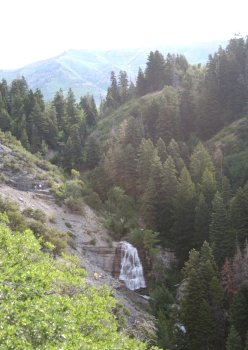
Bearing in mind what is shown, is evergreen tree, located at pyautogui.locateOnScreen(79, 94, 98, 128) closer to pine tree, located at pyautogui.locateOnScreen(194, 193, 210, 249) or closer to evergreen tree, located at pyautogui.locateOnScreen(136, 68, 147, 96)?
evergreen tree, located at pyautogui.locateOnScreen(136, 68, 147, 96)

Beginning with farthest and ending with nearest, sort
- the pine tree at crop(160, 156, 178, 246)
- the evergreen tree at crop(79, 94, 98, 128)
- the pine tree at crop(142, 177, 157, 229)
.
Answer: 1. the evergreen tree at crop(79, 94, 98, 128)
2. the pine tree at crop(160, 156, 178, 246)
3. the pine tree at crop(142, 177, 157, 229)

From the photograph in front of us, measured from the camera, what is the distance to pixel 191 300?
146 ft

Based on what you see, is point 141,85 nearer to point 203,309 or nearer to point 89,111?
point 89,111

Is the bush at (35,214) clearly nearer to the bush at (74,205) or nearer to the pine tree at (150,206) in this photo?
the bush at (74,205)

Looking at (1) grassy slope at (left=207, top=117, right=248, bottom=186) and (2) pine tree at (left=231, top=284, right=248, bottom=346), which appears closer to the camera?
(2) pine tree at (left=231, top=284, right=248, bottom=346)

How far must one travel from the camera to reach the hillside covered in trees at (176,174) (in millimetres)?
44906

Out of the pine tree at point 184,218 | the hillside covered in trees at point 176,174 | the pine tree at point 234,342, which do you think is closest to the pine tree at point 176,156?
the hillside covered in trees at point 176,174

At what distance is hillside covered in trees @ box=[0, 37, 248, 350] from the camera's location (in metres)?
44.9

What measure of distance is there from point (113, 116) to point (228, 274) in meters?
77.2

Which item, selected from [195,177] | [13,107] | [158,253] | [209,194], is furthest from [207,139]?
[13,107]

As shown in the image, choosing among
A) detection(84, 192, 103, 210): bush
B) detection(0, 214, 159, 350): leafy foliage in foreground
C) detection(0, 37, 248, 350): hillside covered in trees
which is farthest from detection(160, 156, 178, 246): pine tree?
detection(0, 214, 159, 350): leafy foliage in foreground

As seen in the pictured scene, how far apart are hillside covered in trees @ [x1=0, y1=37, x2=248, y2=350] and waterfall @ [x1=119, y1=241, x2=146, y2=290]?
1514 millimetres

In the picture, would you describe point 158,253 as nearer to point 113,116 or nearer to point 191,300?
point 191,300

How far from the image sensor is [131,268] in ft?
199
